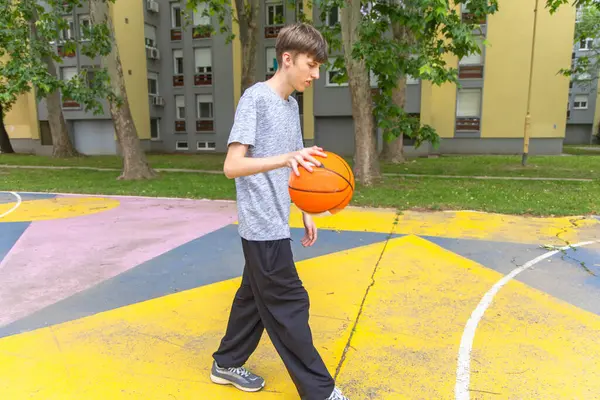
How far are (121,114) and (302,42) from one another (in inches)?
523

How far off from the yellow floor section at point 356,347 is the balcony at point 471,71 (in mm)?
24588

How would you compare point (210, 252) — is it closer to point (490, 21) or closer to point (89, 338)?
point (89, 338)

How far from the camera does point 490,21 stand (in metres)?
25.7

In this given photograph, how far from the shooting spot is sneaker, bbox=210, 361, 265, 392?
9.45ft

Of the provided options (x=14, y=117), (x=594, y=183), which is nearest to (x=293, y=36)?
(x=594, y=183)

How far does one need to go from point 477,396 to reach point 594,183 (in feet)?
39.3

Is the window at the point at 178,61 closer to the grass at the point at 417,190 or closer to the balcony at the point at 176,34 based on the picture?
the balcony at the point at 176,34

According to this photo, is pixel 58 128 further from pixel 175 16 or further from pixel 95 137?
pixel 175 16

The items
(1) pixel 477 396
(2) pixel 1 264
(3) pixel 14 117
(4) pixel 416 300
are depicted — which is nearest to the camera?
(1) pixel 477 396

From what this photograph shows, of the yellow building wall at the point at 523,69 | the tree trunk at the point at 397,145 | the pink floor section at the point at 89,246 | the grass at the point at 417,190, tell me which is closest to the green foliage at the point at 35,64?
the grass at the point at 417,190

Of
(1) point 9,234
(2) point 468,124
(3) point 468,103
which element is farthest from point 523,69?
(1) point 9,234

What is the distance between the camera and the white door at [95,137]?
2912 centimetres

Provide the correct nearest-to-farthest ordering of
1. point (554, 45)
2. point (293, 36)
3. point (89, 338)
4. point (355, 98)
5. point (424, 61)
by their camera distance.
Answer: point (293, 36)
point (89, 338)
point (424, 61)
point (355, 98)
point (554, 45)

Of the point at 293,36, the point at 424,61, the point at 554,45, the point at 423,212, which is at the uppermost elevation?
the point at 554,45
